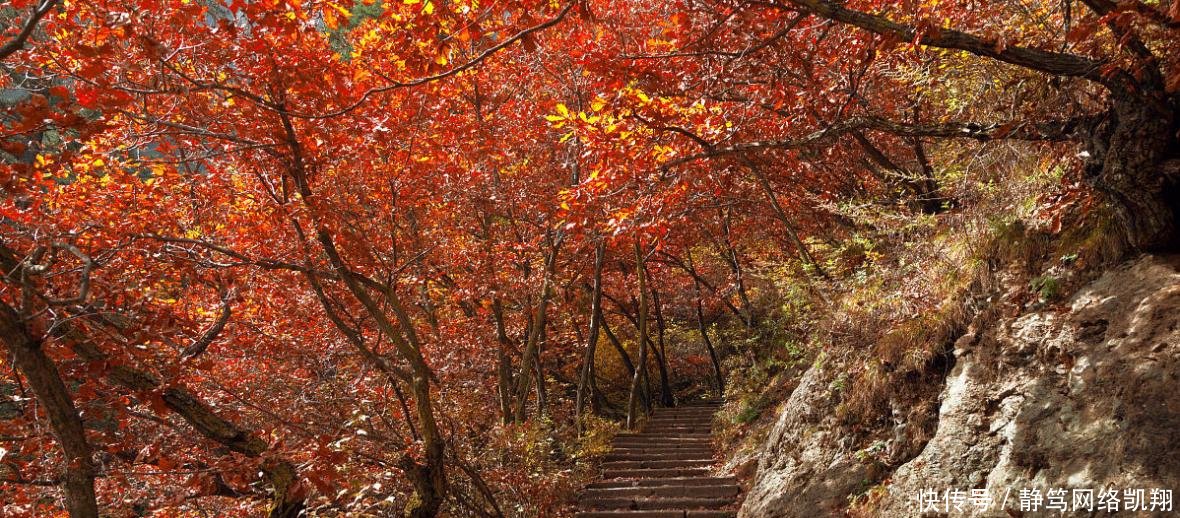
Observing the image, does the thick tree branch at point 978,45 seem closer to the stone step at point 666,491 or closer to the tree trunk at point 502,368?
the stone step at point 666,491

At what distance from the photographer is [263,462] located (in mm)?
4848

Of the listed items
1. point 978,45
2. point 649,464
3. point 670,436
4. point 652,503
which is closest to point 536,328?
point 652,503

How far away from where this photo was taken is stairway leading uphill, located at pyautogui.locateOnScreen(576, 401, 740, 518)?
9.41 metres

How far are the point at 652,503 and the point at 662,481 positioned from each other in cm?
111

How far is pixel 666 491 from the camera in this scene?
10.3m

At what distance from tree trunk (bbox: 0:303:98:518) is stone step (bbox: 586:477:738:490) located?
847 cm

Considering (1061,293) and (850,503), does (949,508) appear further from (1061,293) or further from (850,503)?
(1061,293)

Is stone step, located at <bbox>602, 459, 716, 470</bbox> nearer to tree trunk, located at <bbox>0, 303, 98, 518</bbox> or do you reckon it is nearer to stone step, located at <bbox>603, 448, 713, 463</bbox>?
stone step, located at <bbox>603, 448, 713, 463</bbox>

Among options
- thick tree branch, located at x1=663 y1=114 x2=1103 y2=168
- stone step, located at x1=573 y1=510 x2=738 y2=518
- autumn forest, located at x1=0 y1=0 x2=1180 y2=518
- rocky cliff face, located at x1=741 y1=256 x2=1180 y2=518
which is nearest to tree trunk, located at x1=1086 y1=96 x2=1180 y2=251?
autumn forest, located at x1=0 y1=0 x2=1180 y2=518

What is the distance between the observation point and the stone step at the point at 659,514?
8.75 metres

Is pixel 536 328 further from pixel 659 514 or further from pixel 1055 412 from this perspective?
pixel 1055 412

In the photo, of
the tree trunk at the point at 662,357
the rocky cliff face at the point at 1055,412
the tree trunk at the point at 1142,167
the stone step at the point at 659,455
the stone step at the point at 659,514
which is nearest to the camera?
the rocky cliff face at the point at 1055,412

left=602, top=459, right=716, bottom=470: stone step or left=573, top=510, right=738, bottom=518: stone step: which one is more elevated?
left=602, top=459, right=716, bottom=470: stone step

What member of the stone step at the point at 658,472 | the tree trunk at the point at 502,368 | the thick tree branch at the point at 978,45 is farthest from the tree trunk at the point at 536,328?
the thick tree branch at the point at 978,45
